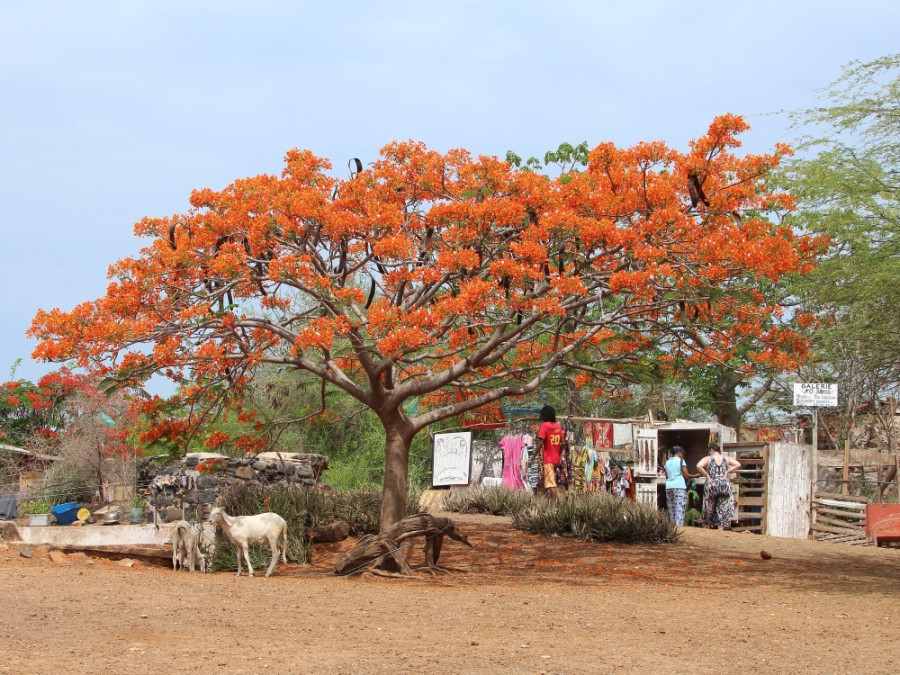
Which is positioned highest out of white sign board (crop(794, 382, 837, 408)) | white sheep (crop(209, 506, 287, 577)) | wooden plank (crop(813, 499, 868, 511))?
white sign board (crop(794, 382, 837, 408))

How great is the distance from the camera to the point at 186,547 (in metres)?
12.0

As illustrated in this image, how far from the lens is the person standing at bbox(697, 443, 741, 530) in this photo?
16.4 metres

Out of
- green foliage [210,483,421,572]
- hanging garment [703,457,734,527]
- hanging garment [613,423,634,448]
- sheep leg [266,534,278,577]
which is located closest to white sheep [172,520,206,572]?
green foliage [210,483,421,572]

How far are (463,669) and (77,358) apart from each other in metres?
6.97

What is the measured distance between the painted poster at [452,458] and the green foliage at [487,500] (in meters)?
2.75

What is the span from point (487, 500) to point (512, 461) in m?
2.96

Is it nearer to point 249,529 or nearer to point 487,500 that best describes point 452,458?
point 487,500

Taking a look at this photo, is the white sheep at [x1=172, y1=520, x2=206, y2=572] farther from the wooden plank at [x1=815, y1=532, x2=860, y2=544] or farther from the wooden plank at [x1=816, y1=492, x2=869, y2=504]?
the wooden plank at [x1=816, y1=492, x2=869, y2=504]

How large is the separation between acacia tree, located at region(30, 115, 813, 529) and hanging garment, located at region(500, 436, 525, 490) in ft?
26.2

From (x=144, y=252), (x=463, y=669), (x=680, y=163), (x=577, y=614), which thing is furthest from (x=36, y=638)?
(x=680, y=163)

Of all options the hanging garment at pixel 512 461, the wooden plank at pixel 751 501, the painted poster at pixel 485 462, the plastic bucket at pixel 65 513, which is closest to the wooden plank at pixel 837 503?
the wooden plank at pixel 751 501

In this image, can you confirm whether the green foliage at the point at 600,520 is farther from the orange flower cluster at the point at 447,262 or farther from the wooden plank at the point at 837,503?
the wooden plank at the point at 837,503

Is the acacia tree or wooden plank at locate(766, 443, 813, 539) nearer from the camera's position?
the acacia tree

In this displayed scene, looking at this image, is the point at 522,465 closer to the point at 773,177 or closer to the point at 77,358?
the point at 773,177
